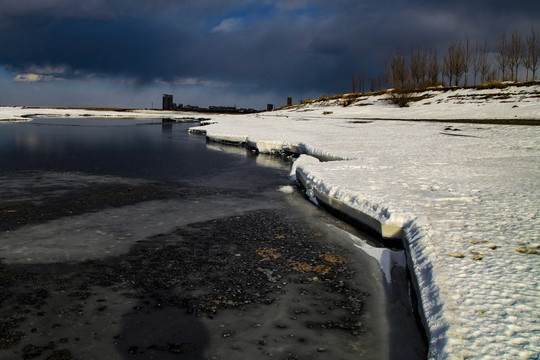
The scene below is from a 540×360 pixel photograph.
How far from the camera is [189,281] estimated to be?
12.7ft

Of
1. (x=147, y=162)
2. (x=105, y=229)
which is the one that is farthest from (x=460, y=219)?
(x=147, y=162)

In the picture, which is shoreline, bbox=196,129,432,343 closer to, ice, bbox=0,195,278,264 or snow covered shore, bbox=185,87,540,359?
snow covered shore, bbox=185,87,540,359

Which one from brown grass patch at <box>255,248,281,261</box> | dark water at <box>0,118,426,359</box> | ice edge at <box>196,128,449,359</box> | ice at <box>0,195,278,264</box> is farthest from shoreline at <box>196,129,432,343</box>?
brown grass patch at <box>255,248,281,261</box>

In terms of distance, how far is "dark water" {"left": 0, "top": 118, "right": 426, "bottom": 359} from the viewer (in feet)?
9.57

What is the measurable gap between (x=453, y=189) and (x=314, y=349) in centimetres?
427

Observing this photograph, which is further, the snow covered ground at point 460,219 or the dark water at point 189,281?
the dark water at point 189,281

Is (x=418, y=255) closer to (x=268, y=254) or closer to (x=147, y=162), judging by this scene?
(x=268, y=254)

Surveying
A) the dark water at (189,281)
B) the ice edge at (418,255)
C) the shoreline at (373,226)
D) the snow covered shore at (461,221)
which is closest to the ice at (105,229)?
the dark water at (189,281)

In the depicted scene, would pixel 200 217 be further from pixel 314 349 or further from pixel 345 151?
pixel 345 151

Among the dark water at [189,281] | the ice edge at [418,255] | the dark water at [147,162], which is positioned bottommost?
the dark water at [189,281]

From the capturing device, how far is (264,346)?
2.90 meters

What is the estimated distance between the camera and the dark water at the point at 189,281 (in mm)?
2916

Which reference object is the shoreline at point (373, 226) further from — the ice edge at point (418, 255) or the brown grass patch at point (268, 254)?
the brown grass patch at point (268, 254)

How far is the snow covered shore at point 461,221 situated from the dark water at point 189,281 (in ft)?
1.46
